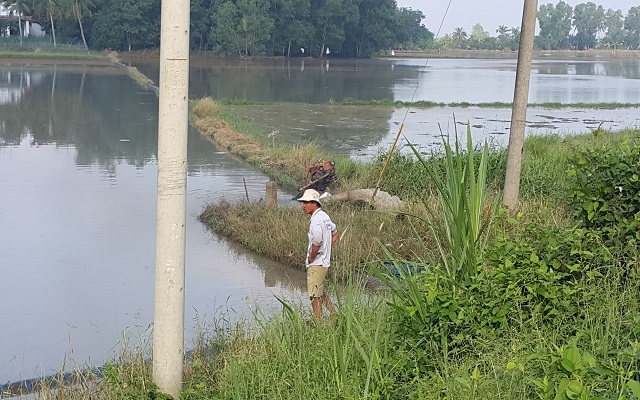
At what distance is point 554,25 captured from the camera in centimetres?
17725

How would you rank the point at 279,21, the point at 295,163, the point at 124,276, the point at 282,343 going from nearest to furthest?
the point at 282,343 → the point at 124,276 → the point at 295,163 → the point at 279,21

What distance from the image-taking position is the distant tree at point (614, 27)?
636 feet

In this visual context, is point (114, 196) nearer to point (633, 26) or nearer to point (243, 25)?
point (243, 25)

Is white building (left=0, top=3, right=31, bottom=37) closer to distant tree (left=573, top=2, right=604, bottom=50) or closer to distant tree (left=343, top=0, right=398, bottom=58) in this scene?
distant tree (left=343, top=0, right=398, bottom=58)

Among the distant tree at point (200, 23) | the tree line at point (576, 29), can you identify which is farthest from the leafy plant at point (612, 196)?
the tree line at point (576, 29)

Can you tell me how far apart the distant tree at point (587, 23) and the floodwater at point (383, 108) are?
360 feet

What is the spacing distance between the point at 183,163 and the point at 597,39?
20556 centimetres

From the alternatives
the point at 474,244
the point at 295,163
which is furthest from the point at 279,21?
the point at 474,244

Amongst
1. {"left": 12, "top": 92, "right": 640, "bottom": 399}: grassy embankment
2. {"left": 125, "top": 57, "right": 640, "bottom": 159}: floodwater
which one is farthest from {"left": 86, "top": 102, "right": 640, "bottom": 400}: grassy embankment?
{"left": 125, "top": 57, "right": 640, "bottom": 159}: floodwater

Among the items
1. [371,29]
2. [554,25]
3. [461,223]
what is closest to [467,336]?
[461,223]

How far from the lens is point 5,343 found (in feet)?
29.9

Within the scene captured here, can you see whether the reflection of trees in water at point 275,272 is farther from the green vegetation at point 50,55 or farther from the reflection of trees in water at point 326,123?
the green vegetation at point 50,55

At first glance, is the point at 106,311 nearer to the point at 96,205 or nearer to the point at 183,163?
the point at 183,163

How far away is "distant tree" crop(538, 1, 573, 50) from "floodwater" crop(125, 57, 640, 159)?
3809 inches
